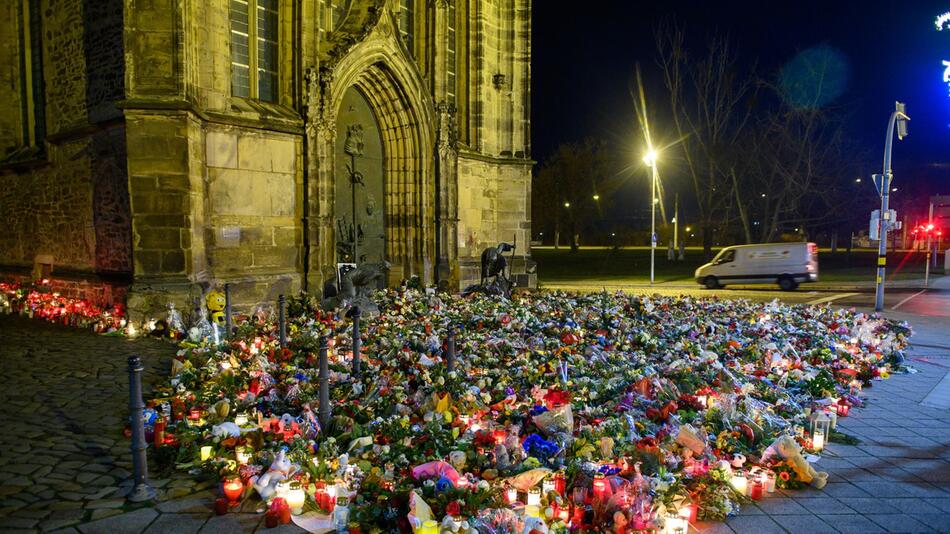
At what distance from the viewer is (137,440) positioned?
4.36m

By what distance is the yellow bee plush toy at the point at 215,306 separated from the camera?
1048 centimetres

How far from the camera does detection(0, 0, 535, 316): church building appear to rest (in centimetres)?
1050

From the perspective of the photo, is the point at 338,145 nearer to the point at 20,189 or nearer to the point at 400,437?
the point at 20,189

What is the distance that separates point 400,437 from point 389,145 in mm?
12323

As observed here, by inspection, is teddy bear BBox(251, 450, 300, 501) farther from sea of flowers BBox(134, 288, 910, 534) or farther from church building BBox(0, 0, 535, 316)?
church building BBox(0, 0, 535, 316)

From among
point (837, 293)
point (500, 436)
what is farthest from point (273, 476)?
point (837, 293)

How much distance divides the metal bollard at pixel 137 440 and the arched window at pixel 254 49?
975cm

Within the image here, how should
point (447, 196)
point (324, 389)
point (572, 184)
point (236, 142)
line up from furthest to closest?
point (572, 184)
point (447, 196)
point (236, 142)
point (324, 389)

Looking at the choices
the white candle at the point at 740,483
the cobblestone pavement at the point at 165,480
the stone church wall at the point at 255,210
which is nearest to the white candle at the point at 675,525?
the cobblestone pavement at the point at 165,480

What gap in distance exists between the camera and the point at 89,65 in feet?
40.0

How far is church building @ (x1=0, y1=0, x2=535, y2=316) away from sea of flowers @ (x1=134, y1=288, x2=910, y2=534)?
8.10 feet

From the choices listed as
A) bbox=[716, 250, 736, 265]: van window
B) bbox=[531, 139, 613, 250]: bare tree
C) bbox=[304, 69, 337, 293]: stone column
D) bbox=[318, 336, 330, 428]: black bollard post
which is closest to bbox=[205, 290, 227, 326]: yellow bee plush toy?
bbox=[304, 69, 337, 293]: stone column

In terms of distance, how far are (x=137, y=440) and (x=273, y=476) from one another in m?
1.02

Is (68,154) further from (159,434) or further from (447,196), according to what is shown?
(159,434)
